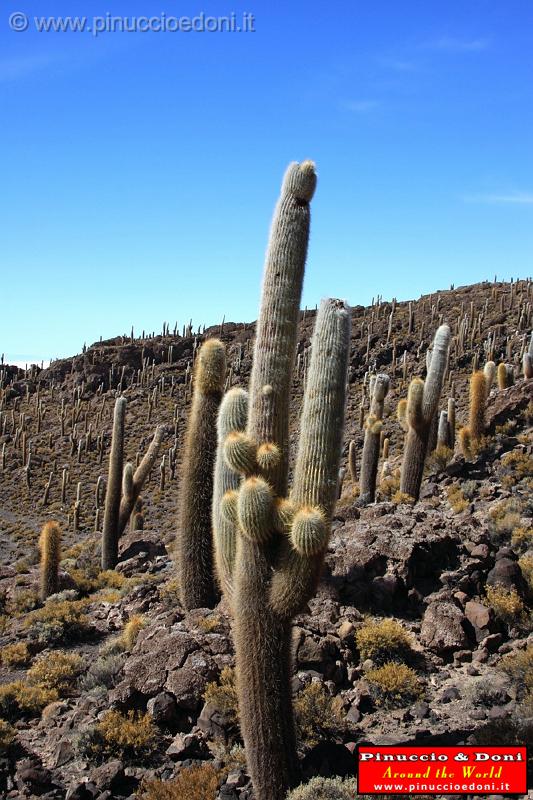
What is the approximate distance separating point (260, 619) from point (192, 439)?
5618 mm

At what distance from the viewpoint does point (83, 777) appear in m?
7.28

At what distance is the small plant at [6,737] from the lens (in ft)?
26.5

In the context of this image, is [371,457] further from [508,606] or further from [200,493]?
[508,606]

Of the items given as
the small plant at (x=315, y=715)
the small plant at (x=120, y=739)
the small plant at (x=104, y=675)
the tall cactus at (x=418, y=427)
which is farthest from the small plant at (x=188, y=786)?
the tall cactus at (x=418, y=427)

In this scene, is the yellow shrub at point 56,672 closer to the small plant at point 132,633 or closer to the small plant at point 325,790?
the small plant at point 132,633

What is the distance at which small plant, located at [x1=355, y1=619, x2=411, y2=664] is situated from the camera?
8875mm

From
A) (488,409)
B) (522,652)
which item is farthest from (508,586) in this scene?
(488,409)

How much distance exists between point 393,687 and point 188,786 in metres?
2.85

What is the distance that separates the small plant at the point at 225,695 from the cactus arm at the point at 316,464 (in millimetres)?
2081

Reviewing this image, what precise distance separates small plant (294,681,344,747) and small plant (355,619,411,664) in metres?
1.16

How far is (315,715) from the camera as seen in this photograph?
7395mm

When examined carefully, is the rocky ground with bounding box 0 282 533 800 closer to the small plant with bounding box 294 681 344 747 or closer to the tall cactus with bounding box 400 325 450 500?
the small plant with bounding box 294 681 344 747

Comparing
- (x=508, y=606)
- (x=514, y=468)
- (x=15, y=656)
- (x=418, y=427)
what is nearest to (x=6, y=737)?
(x=15, y=656)

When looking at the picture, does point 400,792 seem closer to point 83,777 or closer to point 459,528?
point 83,777
